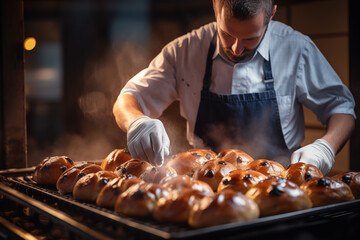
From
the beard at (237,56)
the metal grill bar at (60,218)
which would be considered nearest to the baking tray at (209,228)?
the metal grill bar at (60,218)

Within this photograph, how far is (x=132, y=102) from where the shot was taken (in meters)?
3.16

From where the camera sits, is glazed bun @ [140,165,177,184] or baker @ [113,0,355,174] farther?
baker @ [113,0,355,174]

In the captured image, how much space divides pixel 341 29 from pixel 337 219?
13.3ft

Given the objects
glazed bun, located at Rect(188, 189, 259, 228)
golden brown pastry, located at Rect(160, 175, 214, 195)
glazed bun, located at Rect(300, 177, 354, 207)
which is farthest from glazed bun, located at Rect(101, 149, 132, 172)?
glazed bun, located at Rect(300, 177, 354, 207)

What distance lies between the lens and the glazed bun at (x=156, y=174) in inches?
84.4

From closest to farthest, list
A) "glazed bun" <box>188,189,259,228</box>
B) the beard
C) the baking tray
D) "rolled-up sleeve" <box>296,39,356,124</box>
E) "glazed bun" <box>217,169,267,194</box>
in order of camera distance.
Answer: the baking tray < "glazed bun" <box>188,189,259,228</box> < "glazed bun" <box>217,169,267,194</box> < the beard < "rolled-up sleeve" <box>296,39,356,124</box>

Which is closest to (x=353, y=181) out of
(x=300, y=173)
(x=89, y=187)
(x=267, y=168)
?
(x=300, y=173)

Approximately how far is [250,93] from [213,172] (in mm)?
1073

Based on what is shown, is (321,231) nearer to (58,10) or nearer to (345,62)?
(345,62)

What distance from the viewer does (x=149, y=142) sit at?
2.36m

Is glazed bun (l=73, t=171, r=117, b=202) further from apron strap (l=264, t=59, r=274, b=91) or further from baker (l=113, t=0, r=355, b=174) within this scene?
apron strap (l=264, t=59, r=274, b=91)

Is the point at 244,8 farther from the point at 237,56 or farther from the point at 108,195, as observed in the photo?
the point at 108,195

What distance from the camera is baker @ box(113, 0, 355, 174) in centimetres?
304

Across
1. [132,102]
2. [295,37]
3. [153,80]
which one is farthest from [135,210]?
[295,37]
